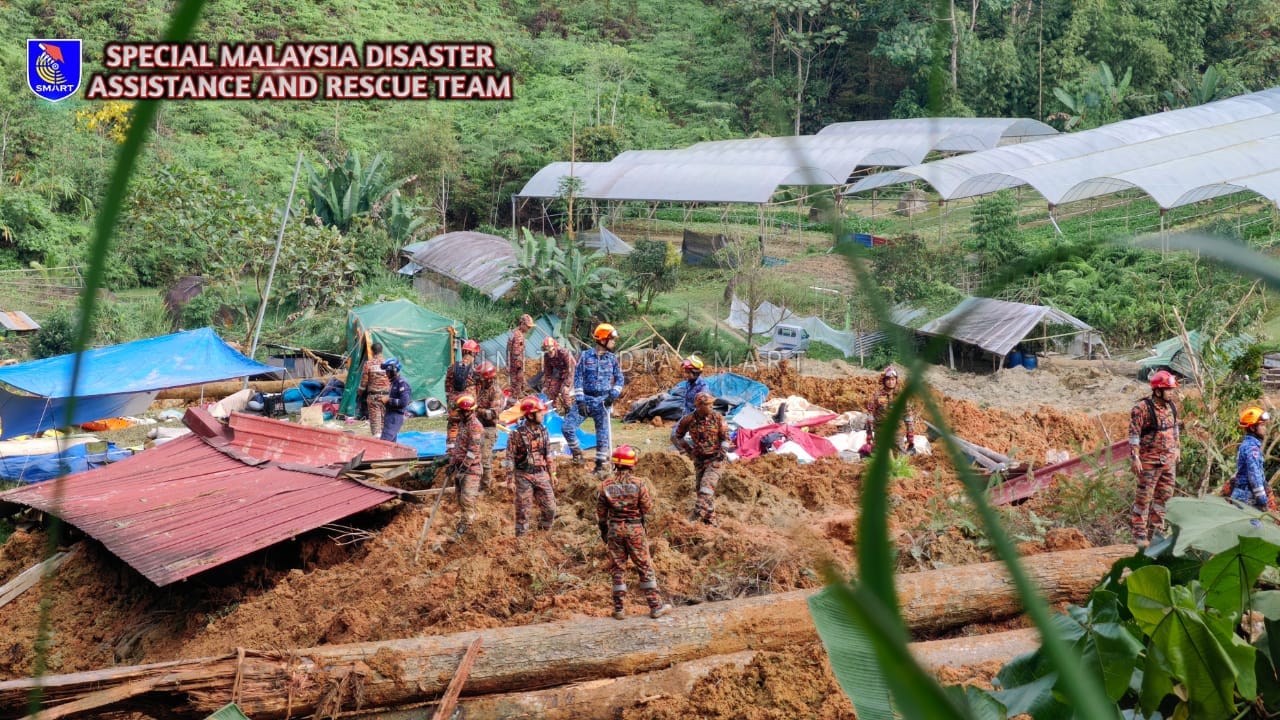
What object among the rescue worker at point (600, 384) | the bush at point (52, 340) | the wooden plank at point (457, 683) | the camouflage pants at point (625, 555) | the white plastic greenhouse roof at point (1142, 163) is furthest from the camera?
the white plastic greenhouse roof at point (1142, 163)

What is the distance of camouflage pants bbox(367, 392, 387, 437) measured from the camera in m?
13.6

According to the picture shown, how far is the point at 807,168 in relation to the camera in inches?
15.9

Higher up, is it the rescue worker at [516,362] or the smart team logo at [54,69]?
the smart team logo at [54,69]

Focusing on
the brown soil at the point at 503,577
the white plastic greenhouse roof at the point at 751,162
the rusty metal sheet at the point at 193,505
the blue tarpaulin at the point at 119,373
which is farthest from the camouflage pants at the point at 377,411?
the white plastic greenhouse roof at the point at 751,162

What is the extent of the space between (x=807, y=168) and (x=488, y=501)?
405 inches

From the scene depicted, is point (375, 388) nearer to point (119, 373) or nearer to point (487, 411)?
point (119, 373)

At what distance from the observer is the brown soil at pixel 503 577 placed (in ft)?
23.3

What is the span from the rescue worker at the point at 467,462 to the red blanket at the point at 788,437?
3.36 metres

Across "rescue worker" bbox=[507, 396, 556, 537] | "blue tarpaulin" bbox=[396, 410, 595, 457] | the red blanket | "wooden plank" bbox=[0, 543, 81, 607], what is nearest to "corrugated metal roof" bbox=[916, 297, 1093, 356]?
the red blanket

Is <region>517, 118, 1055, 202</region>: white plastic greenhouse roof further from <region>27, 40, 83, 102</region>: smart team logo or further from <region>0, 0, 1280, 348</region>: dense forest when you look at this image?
<region>27, 40, 83, 102</region>: smart team logo

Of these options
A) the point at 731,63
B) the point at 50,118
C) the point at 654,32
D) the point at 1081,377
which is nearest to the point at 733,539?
the point at 1081,377

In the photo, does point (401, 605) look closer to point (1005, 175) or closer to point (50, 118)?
point (1005, 175)

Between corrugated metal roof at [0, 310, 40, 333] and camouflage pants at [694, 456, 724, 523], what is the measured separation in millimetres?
14047

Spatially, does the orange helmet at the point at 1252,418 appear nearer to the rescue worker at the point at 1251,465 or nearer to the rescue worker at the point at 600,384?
the rescue worker at the point at 1251,465
